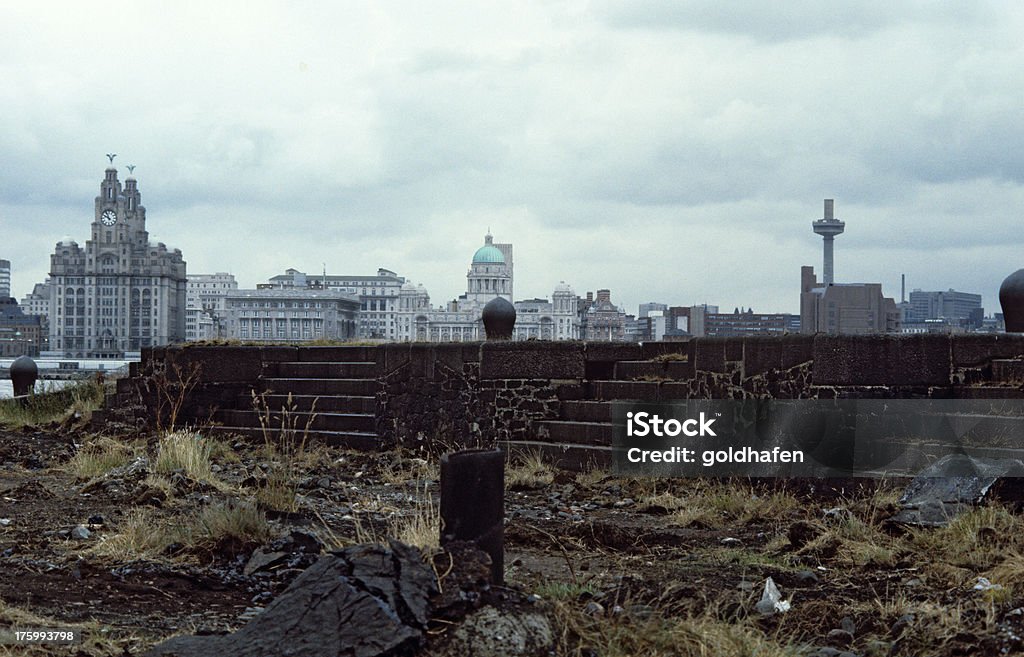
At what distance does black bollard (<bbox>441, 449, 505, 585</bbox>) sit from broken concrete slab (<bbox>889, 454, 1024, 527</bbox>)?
14.0 ft

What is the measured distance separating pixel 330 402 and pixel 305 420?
0.48m

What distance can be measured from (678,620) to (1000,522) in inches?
152

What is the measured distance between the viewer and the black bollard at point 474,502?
5.93 metres

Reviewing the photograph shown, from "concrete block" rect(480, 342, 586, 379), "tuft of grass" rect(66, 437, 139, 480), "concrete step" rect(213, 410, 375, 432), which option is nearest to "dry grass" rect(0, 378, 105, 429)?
"concrete step" rect(213, 410, 375, 432)

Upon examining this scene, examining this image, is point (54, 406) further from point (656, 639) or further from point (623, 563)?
point (656, 639)

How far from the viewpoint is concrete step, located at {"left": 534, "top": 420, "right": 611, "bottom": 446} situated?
13523 mm

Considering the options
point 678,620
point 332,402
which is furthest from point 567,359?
point 678,620

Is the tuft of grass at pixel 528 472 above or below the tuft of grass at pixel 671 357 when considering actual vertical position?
below

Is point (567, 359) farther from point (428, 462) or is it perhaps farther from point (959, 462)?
point (959, 462)

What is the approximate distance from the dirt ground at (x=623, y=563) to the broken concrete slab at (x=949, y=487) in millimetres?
239

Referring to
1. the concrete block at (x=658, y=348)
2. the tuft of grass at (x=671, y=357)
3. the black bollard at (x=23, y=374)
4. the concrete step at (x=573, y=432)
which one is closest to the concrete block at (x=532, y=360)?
the concrete step at (x=573, y=432)

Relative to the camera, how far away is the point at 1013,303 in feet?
38.5

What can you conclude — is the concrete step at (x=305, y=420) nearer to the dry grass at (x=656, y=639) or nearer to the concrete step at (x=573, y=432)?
the concrete step at (x=573, y=432)

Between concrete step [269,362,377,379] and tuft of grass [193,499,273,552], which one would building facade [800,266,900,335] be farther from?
tuft of grass [193,499,273,552]
